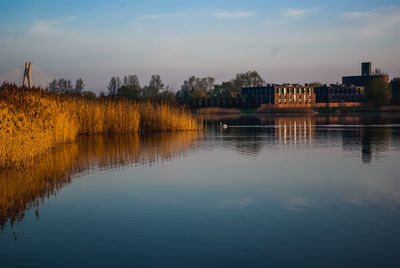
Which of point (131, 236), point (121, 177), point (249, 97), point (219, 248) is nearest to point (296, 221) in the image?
point (219, 248)

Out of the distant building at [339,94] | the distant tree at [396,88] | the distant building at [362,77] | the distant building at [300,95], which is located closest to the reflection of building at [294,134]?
the distant building at [300,95]

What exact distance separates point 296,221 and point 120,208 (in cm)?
331

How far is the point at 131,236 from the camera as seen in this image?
22.3ft

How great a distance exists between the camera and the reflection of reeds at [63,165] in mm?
9102

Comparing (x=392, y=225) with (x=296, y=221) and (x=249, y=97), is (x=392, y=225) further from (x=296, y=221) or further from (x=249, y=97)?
(x=249, y=97)

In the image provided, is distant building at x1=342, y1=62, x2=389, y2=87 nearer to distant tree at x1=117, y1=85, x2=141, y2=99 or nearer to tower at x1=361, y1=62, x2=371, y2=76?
tower at x1=361, y1=62, x2=371, y2=76

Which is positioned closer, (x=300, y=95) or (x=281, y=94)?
(x=281, y=94)

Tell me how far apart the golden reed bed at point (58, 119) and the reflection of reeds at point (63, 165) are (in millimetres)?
675

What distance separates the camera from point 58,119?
66.5ft

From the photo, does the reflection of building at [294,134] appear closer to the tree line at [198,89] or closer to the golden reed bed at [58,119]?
the golden reed bed at [58,119]

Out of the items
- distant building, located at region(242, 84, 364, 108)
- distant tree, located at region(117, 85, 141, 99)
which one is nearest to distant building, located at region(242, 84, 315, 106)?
distant building, located at region(242, 84, 364, 108)

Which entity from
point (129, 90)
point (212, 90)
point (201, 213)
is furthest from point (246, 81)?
point (201, 213)

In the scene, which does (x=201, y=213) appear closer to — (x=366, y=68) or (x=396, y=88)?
(x=396, y=88)

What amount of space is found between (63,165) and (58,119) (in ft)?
22.4
